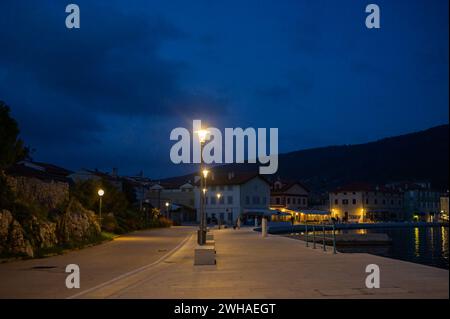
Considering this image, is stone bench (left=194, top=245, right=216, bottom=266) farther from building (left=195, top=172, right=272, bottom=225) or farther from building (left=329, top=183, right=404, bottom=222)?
building (left=329, top=183, right=404, bottom=222)

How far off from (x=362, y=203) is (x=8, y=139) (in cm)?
8864

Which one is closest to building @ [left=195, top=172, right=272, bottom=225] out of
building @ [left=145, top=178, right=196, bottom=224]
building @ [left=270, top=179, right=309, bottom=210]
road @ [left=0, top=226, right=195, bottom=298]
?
building @ [left=145, top=178, right=196, bottom=224]

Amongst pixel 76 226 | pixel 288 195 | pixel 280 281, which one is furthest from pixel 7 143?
pixel 288 195

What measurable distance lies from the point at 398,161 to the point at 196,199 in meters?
104

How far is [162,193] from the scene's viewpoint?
99.0 meters

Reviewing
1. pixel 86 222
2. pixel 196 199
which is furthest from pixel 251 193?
pixel 86 222

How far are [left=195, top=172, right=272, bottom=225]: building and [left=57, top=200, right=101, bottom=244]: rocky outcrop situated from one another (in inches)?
1921

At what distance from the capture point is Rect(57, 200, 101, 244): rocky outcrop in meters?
27.1

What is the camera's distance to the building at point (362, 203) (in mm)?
107500

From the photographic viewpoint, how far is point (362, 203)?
352 feet

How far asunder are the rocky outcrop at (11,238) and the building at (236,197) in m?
60.8

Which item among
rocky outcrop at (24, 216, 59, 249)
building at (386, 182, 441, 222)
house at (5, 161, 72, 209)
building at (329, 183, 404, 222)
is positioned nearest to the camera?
rocky outcrop at (24, 216, 59, 249)
